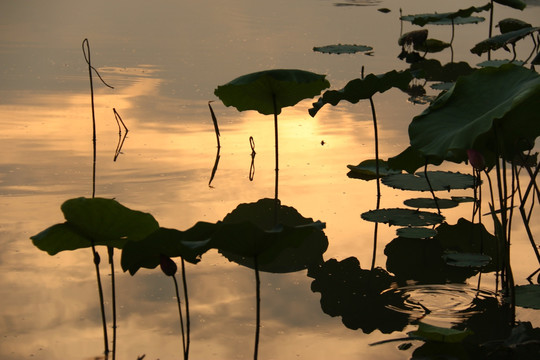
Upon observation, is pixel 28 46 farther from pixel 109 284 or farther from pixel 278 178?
pixel 109 284

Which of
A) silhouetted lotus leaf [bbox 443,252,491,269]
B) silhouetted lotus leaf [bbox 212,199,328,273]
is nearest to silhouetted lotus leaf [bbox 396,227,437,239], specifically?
silhouetted lotus leaf [bbox 443,252,491,269]

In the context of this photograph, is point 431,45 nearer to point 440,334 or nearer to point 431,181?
point 431,181

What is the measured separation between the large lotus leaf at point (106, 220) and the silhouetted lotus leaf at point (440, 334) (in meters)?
0.81

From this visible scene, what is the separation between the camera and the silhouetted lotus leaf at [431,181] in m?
4.21

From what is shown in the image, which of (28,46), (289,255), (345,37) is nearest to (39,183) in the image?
(289,255)

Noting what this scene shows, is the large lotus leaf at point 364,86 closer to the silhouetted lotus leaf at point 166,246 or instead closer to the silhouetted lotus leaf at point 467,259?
the silhouetted lotus leaf at point 467,259

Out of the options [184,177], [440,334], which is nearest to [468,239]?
[440,334]

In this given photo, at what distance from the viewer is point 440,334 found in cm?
257

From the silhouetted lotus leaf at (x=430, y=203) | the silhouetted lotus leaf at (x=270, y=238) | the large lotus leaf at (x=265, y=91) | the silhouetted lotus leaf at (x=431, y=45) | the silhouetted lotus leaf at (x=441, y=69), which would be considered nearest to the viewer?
the silhouetted lotus leaf at (x=270, y=238)

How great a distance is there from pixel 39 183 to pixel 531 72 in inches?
95.5

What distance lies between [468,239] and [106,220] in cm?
188

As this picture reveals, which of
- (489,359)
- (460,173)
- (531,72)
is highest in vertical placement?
(531,72)

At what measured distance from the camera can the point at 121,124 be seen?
5.60 meters

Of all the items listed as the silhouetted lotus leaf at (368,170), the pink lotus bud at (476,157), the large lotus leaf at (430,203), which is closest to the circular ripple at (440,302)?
the pink lotus bud at (476,157)
